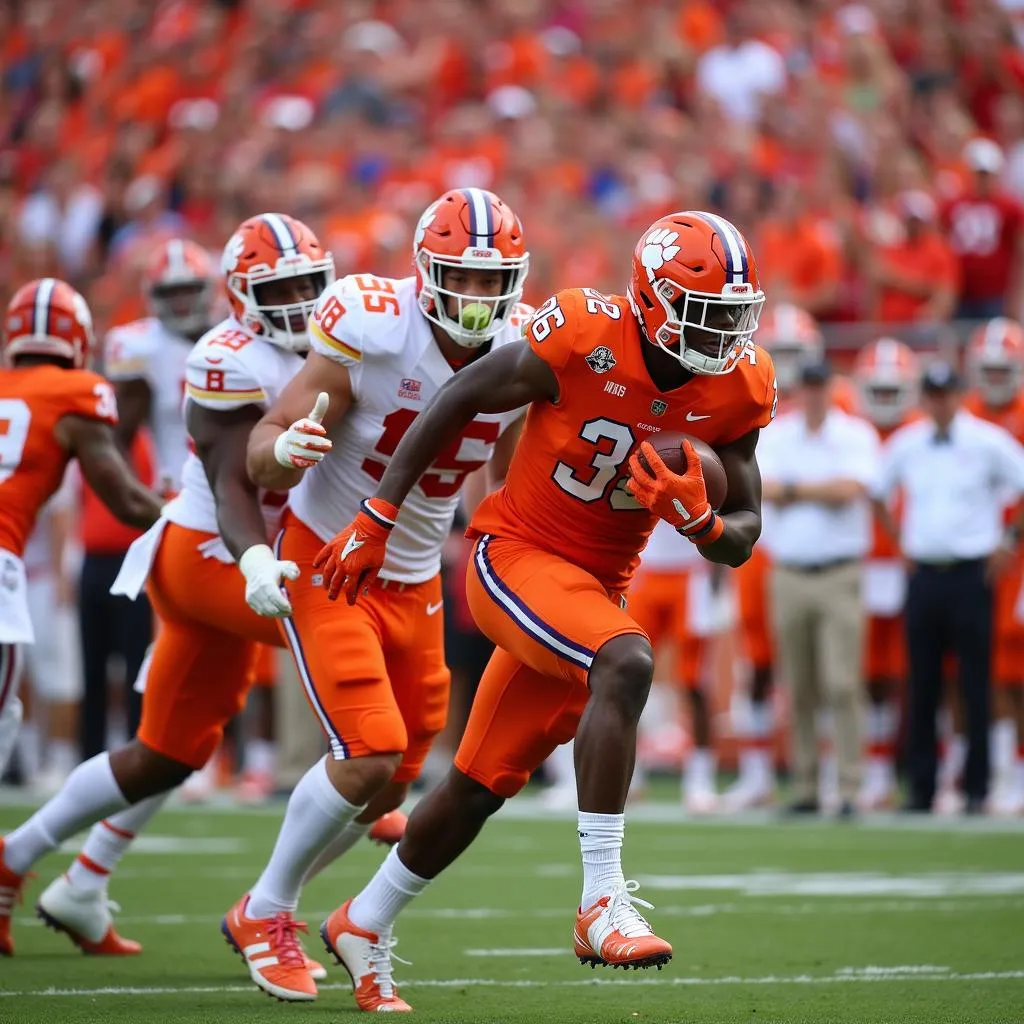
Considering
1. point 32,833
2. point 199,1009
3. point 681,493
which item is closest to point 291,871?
point 199,1009

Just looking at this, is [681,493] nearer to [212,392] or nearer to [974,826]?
[212,392]

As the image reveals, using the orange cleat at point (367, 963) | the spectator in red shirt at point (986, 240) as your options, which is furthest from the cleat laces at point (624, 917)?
the spectator in red shirt at point (986, 240)

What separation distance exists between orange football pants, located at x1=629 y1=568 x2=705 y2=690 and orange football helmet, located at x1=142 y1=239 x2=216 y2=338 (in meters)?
3.45

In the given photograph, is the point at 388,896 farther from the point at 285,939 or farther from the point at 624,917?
the point at 624,917

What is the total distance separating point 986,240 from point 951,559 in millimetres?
2684

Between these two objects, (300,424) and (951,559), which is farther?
(951,559)

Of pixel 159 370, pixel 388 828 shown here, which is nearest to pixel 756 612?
pixel 159 370

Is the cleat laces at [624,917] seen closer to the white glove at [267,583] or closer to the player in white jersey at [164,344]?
the white glove at [267,583]

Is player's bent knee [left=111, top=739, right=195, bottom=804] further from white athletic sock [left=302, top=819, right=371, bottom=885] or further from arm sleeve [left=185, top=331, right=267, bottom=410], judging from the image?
arm sleeve [left=185, top=331, right=267, bottom=410]

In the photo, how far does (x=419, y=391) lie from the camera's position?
5367 millimetres

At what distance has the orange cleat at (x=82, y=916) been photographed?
5.98 m

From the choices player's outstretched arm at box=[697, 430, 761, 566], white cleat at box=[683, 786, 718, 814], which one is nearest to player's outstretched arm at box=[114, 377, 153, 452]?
player's outstretched arm at box=[697, 430, 761, 566]

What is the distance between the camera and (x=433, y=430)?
4945 millimetres

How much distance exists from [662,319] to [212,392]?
1416 millimetres
